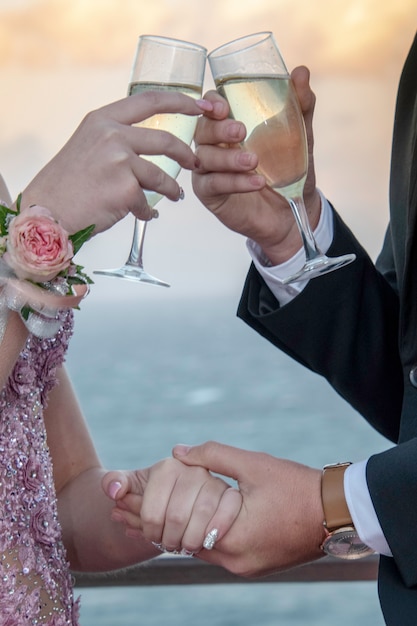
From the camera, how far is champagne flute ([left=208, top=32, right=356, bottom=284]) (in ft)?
4.42

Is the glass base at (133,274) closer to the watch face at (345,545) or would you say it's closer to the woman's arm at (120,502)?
the woman's arm at (120,502)

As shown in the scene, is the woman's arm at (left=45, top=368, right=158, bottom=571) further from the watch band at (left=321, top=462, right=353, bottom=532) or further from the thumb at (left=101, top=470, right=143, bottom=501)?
the watch band at (left=321, top=462, right=353, bottom=532)

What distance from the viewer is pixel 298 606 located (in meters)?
9.05

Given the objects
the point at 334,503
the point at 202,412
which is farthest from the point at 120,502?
the point at 202,412

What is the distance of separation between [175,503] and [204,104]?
1.87ft

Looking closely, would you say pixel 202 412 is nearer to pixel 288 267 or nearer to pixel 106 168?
pixel 288 267

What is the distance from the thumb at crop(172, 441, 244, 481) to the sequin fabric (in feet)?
0.70

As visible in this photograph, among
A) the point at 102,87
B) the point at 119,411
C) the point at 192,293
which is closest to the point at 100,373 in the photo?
the point at 119,411

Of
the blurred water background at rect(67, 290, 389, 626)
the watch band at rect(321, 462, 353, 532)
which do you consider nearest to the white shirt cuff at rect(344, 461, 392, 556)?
the watch band at rect(321, 462, 353, 532)

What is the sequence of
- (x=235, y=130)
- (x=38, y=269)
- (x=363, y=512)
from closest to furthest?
1. (x=38, y=269)
2. (x=363, y=512)
3. (x=235, y=130)

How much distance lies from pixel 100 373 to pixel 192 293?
995cm

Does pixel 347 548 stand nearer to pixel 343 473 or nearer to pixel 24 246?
pixel 343 473

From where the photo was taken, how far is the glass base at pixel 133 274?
1381 mm

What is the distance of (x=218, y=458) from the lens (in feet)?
4.46
